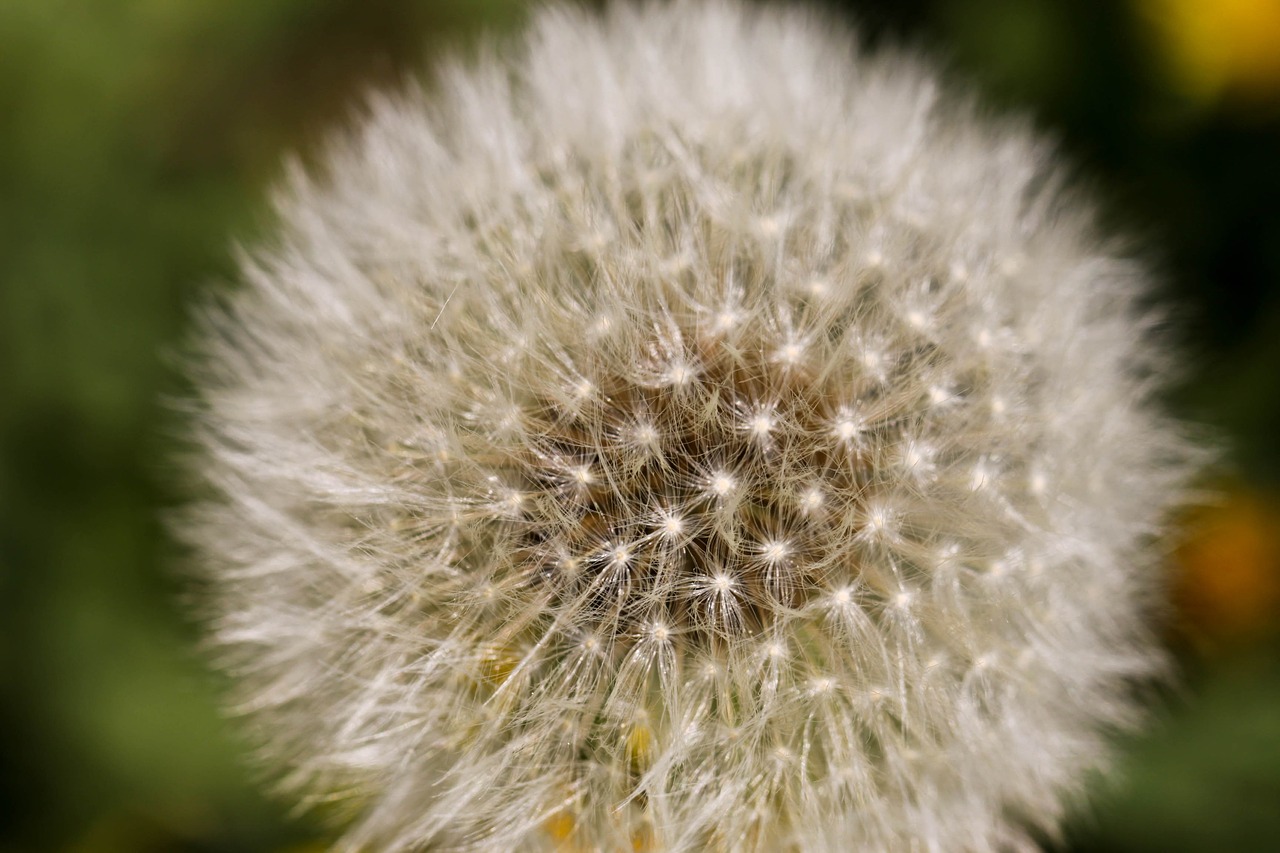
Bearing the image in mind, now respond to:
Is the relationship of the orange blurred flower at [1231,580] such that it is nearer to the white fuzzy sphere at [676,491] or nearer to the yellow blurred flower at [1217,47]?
the white fuzzy sphere at [676,491]

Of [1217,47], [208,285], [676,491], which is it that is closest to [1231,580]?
[1217,47]

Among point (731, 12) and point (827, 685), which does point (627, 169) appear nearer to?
point (731, 12)

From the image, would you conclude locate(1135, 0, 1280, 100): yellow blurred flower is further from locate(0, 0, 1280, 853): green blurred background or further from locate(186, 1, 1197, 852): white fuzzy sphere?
locate(186, 1, 1197, 852): white fuzzy sphere

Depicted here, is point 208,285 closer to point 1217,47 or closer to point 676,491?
point 676,491

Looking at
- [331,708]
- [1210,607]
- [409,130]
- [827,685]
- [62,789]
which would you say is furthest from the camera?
[62,789]

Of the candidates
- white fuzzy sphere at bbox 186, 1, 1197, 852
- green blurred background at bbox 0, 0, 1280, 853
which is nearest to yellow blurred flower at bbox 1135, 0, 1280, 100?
green blurred background at bbox 0, 0, 1280, 853

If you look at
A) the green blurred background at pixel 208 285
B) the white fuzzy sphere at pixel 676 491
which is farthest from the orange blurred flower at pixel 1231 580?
the white fuzzy sphere at pixel 676 491

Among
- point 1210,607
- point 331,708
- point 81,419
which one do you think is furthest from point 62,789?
point 1210,607
